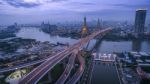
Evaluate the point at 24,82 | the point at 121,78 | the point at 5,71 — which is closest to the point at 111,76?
the point at 121,78

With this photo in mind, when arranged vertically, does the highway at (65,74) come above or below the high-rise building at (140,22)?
below

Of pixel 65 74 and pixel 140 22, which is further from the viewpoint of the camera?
pixel 140 22

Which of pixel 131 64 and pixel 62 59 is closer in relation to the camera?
pixel 62 59

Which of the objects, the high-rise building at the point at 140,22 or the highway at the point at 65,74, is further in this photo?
Result: the high-rise building at the point at 140,22

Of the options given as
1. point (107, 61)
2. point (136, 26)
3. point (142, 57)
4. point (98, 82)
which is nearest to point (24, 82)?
point (98, 82)

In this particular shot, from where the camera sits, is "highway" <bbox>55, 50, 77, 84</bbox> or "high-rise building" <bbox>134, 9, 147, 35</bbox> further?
"high-rise building" <bbox>134, 9, 147, 35</bbox>

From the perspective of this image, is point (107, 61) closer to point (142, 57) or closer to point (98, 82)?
point (142, 57)

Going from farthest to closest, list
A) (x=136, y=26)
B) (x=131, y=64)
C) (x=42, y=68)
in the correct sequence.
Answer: (x=136, y=26)
(x=131, y=64)
(x=42, y=68)

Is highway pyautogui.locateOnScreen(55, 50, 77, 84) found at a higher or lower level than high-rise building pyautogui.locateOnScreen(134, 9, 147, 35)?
lower

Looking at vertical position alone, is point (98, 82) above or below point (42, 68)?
below

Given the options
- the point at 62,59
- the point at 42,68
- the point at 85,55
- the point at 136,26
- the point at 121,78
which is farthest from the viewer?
the point at 136,26

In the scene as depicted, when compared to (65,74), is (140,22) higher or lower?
higher
